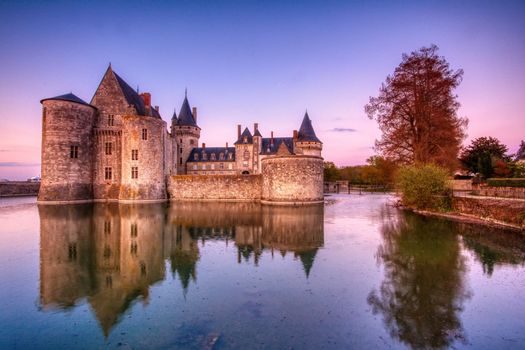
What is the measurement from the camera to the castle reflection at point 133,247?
6.13 meters

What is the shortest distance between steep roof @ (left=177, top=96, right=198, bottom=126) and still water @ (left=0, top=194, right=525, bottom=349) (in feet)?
106

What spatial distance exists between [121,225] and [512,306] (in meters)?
13.7

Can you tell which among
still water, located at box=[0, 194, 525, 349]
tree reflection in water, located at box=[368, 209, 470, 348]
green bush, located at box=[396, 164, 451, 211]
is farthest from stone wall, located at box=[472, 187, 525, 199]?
tree reflection in water, located at box=[368, 209, 470, 348]

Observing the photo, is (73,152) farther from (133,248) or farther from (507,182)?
(507,182)

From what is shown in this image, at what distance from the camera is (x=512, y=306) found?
550cm

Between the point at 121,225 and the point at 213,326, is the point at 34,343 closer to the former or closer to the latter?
the point at 213,326

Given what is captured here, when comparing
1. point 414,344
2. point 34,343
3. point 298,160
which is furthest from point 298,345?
point 298,160

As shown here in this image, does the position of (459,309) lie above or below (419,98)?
below

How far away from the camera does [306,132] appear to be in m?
40.3

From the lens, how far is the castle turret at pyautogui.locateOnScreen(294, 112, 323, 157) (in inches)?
1557

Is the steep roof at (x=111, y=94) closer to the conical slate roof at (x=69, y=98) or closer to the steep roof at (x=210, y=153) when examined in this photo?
the conical slate roof at (x=69, y=98)

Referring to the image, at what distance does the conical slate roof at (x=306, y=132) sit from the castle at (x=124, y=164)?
1177cm

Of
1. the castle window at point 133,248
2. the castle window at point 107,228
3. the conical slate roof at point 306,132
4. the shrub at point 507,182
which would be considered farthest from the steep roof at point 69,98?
the shrub at point 507,182

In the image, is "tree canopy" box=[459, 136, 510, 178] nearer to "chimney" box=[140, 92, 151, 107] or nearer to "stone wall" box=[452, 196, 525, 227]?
"stone wall" box=[452, 196, 525, 227]
